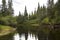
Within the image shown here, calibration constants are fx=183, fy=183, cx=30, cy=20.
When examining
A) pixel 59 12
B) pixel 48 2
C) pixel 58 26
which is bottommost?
pixel 58 26

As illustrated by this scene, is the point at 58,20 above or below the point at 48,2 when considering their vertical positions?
below

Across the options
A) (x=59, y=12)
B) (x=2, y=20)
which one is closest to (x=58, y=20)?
(x=59, y=12)

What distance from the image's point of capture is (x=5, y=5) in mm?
136750

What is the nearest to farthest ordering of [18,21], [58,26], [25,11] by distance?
[58,26] < [18,21] < [25,11]

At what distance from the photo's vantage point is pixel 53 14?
371ft

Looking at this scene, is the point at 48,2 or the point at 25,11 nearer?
the point at 48,2

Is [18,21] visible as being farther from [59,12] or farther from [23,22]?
[59,12]

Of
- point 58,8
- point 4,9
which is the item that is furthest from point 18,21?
point 58,8

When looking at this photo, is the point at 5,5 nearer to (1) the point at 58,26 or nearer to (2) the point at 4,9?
(2) the point at 4,9

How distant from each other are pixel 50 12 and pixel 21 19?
21.6 meters

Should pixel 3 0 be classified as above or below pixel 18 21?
above

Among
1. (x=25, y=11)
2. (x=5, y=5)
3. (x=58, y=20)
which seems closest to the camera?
(x=58, y=20)

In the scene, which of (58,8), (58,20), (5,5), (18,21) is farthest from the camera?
(5,5)

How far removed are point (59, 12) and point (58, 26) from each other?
17526mm
